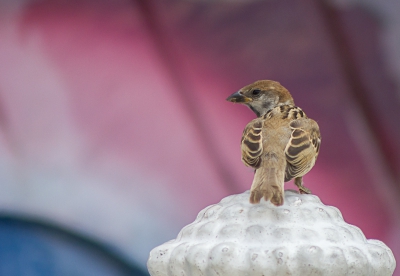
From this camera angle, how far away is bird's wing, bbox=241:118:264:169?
2244mm

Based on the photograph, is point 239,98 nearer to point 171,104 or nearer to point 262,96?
point 262,96

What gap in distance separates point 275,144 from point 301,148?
9 centimetres

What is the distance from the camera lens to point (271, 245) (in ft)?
5.49

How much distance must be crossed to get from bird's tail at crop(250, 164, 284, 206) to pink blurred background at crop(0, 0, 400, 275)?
159cm

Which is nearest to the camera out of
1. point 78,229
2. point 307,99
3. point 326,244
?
point 326,244

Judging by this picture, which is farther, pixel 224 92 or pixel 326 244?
pixel 224 92

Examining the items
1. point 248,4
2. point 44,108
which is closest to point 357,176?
point 248,4

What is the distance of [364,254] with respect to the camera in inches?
67.6

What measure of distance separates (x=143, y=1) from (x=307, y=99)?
43.7 inches

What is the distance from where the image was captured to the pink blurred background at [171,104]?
3666 millimetres

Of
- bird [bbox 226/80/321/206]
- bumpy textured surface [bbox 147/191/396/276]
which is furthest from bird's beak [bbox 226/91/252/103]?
bumpy textured surface [bbox 147/191/396/276]

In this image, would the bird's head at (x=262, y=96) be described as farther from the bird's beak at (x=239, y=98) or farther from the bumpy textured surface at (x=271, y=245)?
the bumpy textured surface at (x=271, y=245)

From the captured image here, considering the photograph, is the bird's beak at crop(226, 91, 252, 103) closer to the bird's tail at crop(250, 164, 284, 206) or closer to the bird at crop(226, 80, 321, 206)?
the bird at crop(226, 80, 321, 206)

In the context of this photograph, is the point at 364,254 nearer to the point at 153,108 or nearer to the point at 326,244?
the point at 326,244
